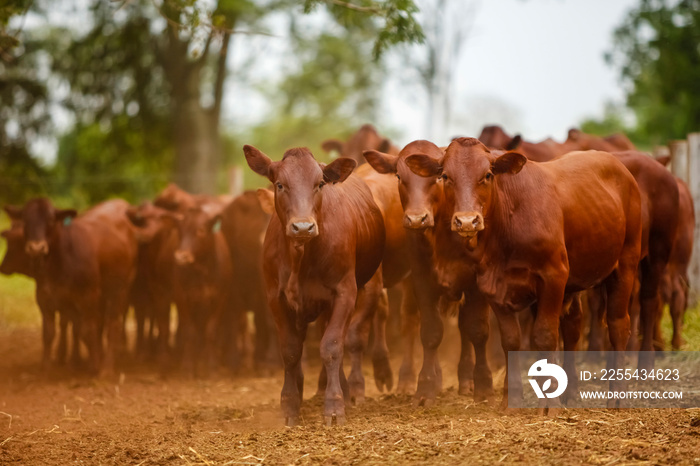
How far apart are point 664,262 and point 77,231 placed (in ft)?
22.2

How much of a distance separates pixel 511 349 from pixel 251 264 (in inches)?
198

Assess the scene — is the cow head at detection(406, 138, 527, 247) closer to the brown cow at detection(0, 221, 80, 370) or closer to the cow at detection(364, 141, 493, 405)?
the cow at detection(364, 141, 493, 405)

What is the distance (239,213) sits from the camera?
10953mm

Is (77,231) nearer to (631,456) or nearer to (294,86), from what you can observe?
A: (631,456)

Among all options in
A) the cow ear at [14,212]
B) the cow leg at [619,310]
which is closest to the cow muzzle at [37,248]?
the cow ear at [14,212]

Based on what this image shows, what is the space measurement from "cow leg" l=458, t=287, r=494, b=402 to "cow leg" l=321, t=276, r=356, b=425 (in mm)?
1083

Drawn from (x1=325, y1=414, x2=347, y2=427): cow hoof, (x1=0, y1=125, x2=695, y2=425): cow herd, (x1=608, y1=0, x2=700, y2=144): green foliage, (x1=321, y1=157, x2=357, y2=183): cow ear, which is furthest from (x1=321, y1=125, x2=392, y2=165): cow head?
(x1=608, y1=0, x2=700, y2=144): green foliage

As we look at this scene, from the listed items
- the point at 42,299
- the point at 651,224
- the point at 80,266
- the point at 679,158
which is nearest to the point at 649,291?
the point at 651,224

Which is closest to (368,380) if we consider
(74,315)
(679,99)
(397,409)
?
(397,409)

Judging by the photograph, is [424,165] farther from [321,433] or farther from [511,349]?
[321,433]

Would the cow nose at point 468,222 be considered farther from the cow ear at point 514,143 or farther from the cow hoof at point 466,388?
the cow ear at point 514,143

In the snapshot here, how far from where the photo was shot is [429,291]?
7.28m

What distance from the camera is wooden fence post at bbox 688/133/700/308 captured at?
11.7 m

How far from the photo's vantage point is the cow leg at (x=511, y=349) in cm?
659
